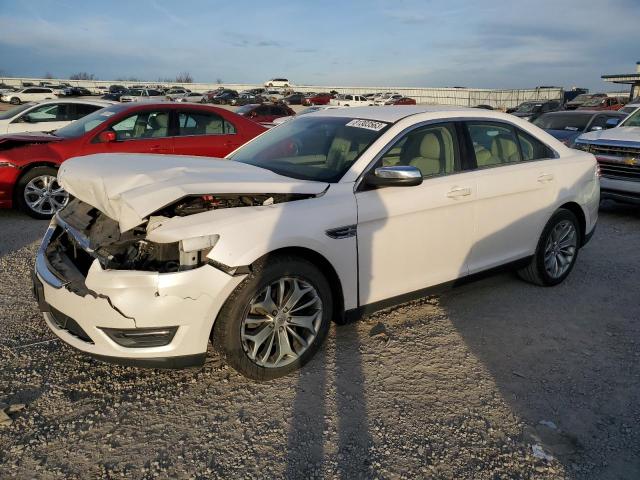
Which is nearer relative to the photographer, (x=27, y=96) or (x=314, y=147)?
(x=314, y=147)


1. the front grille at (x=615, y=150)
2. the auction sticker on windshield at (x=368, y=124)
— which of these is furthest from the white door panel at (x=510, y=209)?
the front grille at (x=615, y=150)

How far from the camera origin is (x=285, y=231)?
3186 mm

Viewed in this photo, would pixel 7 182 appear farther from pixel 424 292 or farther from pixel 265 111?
pixel 265 111

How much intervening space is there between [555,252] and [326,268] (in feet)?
8.94

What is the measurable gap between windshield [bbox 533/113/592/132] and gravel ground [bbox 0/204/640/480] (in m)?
8.65

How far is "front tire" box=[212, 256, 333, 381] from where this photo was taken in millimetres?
3088

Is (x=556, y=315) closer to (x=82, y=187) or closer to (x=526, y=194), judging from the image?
(x=526, y=194)

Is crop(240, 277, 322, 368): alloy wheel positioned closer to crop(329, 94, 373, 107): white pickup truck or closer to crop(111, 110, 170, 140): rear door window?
crop(111, 110, 170, 140): rear door window

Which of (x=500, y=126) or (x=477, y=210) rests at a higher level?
(x=500, y=126)

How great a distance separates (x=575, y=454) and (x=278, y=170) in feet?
8.49

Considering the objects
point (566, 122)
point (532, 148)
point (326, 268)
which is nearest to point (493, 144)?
point (532, 148)

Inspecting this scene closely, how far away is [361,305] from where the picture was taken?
369 centimetres

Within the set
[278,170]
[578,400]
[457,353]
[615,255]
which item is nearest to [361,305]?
[457,353]

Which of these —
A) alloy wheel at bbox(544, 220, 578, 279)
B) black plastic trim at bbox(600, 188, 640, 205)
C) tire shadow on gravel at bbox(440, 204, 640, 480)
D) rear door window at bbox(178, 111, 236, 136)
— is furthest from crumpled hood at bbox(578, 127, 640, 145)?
rear door window at bbox(178, 111, 236, 136)
